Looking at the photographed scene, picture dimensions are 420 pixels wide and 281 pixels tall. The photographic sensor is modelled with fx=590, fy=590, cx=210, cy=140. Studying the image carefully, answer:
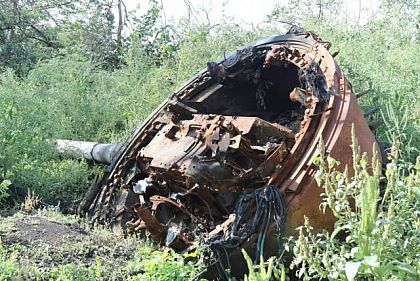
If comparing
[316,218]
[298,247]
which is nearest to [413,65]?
[316,218]

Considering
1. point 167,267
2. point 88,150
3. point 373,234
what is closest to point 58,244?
point 167,267

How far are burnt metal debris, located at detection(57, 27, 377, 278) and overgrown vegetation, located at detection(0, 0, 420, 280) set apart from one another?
26cm

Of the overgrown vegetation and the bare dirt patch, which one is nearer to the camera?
the overgrown vegetation

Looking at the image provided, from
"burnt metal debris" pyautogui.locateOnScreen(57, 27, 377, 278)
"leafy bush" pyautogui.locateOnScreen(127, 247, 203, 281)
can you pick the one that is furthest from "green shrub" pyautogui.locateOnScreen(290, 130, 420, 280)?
"leafy bush" pyautogui.locateOnScreen(127, 247, 203, 281)

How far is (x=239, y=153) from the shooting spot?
4867 mm

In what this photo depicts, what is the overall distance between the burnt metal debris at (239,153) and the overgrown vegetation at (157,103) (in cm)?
26

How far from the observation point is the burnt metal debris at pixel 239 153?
4363mm

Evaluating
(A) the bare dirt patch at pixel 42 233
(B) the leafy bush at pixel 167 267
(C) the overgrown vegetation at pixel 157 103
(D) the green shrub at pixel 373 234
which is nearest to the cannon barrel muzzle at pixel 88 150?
(C) the overgrown vegetation at pixel 157 103

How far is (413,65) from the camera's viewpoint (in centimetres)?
766

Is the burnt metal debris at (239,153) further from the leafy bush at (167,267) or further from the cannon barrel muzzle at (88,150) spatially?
the cannon barrel muzzle at (88,150)

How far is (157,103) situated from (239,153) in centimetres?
539

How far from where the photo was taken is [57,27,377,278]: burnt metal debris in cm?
436

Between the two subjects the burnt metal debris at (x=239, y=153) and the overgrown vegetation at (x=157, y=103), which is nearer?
the overgrown vegetation at (x=157, y=103)

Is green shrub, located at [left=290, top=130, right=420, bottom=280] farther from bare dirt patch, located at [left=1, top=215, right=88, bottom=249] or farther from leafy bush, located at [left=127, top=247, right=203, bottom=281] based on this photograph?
bare dirt patch, located at [left=1, top=215, right=88, bottom=249]
